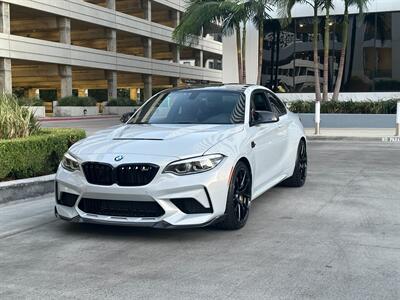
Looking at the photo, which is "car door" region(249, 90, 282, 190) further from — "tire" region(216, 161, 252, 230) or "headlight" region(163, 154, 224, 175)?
"headlight" region(163, 154, 224, 175)

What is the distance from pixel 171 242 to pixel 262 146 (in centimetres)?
188

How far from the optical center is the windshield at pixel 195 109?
652 centimetres

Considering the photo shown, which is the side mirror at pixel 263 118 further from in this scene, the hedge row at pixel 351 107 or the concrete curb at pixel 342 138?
the hedge row at pixel 351 107

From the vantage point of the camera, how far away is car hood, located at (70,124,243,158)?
5340mm

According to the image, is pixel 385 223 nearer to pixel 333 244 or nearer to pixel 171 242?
pixel 333 244

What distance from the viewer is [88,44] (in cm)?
5919

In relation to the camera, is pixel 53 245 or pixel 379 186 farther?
pixel 379 186

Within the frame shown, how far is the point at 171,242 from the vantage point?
542cm

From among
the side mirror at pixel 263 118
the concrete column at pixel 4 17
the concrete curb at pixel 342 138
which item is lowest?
the concrete curb at pixel 342 138

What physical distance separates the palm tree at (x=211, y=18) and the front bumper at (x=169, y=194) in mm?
19308

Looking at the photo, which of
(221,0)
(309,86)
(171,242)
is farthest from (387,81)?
(171,242)

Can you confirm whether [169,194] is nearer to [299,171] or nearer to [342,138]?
[299,171]

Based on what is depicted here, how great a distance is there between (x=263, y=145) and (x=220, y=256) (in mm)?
2098

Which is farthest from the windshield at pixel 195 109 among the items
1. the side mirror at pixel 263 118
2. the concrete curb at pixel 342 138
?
the concrete curb at pixel 342 138
